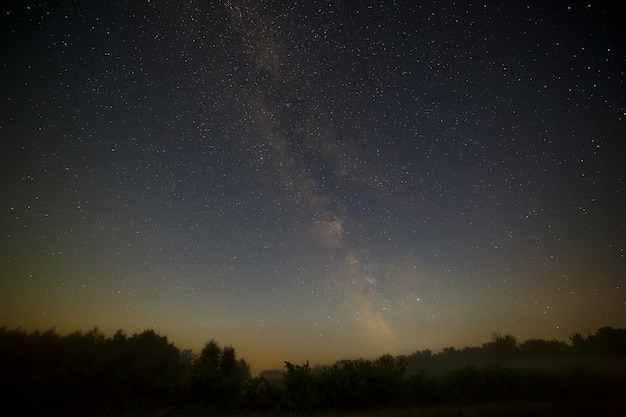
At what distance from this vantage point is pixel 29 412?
12344 millimetres

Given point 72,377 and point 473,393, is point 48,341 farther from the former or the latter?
point 473,393

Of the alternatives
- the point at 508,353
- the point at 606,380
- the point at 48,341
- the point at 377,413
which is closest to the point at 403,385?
the point at 377,413

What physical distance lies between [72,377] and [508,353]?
7941 centimetres

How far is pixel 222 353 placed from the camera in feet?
63.0

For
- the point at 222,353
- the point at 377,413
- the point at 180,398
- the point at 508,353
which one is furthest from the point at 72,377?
the point at 508,353

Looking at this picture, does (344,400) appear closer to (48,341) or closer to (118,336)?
(48,341)

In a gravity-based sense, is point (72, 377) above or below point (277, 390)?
above

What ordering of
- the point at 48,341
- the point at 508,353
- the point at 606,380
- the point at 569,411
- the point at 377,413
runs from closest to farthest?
the point at 569,411 → the point at 377,413 → the point at 606,380 → the point at 48,341 → the point at 508,353

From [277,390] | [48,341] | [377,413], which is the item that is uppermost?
[48,341]

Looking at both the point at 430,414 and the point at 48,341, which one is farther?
the point at 48,341

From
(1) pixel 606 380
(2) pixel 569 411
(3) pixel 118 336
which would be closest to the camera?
(2) pixel 569 411

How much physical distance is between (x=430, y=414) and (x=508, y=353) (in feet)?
A: 223

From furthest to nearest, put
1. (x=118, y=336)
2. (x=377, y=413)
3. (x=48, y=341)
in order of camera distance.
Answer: (x=118, y=336)
(x=48, y=341)
(x=377, y=413)

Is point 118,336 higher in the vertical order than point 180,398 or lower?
higher
